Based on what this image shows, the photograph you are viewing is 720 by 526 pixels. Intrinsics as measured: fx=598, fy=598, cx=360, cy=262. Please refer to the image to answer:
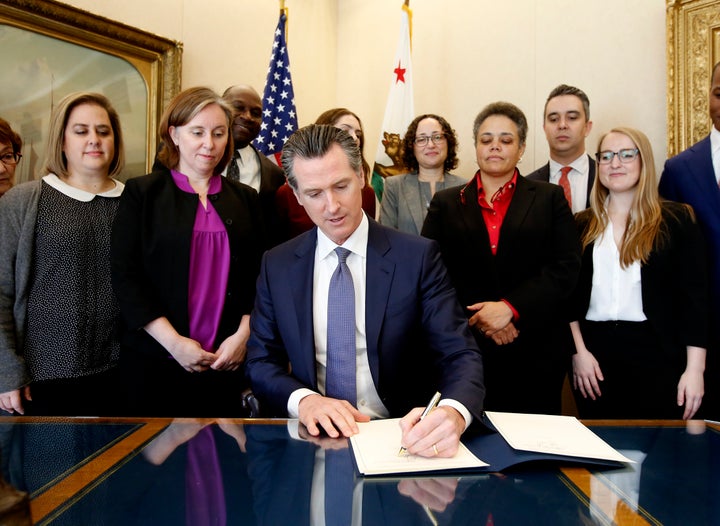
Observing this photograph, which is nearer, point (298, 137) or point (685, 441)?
point (685, 441)

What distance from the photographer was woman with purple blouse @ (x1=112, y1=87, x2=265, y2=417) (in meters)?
2.32

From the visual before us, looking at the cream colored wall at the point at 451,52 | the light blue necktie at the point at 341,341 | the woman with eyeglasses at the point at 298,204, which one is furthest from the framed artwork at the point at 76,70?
the light blue necktie at the point at 341,341

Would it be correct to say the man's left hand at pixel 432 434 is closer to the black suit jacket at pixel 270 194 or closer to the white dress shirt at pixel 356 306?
the white dress shirt at pixel 356 306

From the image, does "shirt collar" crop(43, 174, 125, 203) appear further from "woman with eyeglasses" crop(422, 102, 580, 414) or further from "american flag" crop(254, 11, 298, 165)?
"american flag" crop(254, 11, 298, 165)

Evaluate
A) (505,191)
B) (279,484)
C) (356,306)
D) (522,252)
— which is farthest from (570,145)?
(279,484)

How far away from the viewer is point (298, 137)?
6.53 ft

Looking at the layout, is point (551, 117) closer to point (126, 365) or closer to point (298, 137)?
point (298, 137)

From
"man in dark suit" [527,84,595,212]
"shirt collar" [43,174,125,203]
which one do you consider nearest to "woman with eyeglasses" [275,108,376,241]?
"shirt collar" [43,174,125,203]

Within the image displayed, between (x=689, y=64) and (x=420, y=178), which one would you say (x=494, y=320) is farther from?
(x=689, y=64)

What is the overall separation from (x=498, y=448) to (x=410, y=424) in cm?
20

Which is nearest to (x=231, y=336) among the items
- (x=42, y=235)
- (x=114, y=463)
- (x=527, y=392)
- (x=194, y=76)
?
(x=42, y=235)

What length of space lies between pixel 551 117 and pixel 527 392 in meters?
1.82

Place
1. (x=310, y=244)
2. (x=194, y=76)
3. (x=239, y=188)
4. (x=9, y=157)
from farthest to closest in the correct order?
(x=194, y=76) < (x=9, y=157) < (x=239, y=188) < (x=310, y=244)

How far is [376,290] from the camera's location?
6.31ft
